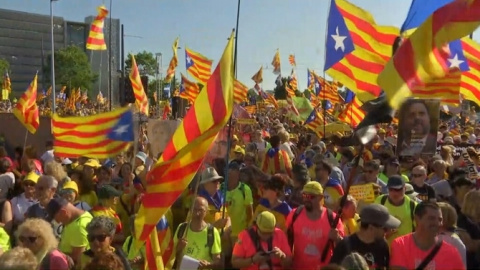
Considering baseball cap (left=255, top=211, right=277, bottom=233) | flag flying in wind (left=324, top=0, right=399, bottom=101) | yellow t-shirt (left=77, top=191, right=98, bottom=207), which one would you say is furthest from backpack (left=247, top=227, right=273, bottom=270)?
flag flying in wind (left=324, top=0, right=399, bottom=101)

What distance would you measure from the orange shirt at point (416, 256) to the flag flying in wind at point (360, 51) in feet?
14.8

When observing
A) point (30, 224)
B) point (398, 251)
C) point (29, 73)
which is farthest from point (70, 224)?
point (29, 73)

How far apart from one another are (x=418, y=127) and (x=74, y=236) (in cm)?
372

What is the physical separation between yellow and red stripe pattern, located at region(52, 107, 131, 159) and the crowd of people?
0.34 meters

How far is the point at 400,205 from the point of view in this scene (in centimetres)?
665

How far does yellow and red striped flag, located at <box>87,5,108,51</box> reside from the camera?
2228 cm

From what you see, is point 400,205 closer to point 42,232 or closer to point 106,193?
point 106,193

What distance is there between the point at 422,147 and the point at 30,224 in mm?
4105

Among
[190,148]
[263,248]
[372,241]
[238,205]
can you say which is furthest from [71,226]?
[372,241]

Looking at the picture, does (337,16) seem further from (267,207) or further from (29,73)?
(29,73)

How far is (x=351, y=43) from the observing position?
10203mm

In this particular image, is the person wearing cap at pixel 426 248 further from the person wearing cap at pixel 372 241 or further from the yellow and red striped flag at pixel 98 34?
the yellow and red striped flag at pixel 98 34

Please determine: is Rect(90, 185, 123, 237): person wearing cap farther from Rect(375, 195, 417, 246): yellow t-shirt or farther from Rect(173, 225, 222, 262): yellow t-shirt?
Rect(375, 195, 417, 246): yellow t-shirt

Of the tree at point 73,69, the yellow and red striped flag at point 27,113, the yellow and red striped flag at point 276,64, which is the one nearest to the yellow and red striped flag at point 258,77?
the yellow and red striped flag at point 276,64
